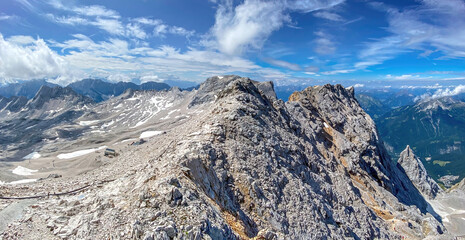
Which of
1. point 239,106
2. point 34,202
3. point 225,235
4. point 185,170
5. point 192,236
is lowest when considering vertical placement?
point 34,202

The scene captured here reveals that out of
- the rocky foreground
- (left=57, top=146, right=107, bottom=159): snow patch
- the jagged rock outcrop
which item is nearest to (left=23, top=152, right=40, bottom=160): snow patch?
(left=57, top=146, right=107, bottom=159): snow patch

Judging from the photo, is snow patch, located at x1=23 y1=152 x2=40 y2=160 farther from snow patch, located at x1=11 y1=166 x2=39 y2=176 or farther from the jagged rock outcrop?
the jagged rock outcrop

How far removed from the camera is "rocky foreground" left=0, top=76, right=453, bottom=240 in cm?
1564

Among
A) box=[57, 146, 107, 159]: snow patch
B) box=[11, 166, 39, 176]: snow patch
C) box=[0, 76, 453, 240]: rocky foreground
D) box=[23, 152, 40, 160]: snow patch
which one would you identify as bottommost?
box=[23, 152, 40, 160]: snow patch

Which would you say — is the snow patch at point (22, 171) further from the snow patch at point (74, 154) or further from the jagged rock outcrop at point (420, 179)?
the jagged rock outcrop at point (420, 179)

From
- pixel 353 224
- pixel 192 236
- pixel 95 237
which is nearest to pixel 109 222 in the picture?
pixel 95 237

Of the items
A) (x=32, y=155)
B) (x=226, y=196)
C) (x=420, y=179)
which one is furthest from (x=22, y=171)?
(x=420, y=179)

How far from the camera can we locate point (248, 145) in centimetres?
3091

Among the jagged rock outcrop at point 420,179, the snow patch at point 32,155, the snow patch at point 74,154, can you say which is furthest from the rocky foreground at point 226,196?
the snow patch at point 32,155

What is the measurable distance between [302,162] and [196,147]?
68.2 ft

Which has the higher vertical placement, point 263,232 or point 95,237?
point 95,237

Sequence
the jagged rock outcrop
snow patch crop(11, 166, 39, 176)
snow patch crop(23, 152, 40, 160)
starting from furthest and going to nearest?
snow patch crop(23, 152, 40, 160), the jagged rock outcrop, snow patch crop(11, 166, 39, 176)

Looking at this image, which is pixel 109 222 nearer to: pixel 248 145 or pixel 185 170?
pixel 185 170

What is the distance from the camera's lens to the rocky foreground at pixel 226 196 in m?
15.6
